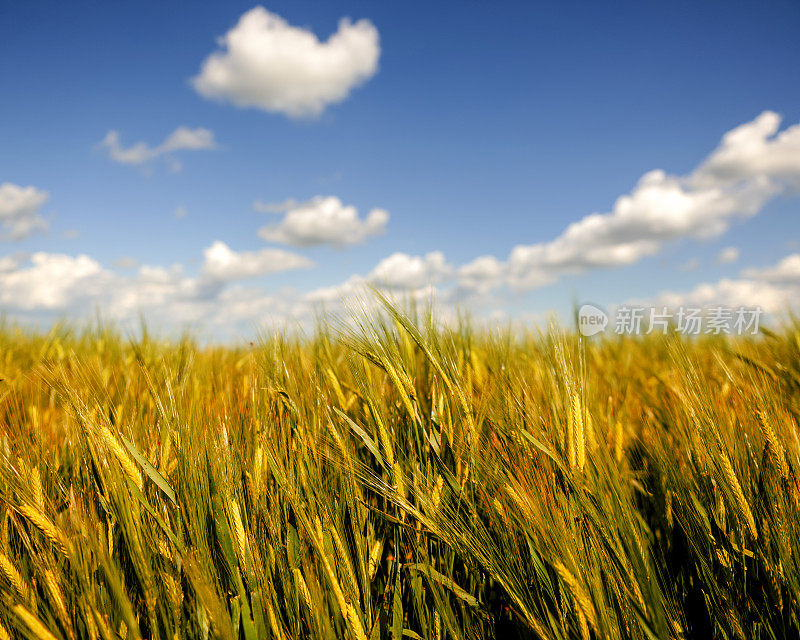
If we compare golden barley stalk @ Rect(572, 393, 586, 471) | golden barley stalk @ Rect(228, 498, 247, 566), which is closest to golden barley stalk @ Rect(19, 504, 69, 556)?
golden barley stalk @ Rect(228, 498, 247, 566)

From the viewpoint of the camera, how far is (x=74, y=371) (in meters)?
1.31

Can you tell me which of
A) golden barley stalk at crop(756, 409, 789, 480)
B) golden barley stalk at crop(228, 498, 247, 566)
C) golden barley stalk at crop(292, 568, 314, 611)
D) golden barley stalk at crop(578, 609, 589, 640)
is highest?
golden barley stalk at crop(756, 409, 789, 480)

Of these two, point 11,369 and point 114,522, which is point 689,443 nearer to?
point 114,522

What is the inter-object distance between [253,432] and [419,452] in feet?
1.42

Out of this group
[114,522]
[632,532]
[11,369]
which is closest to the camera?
[632,532]

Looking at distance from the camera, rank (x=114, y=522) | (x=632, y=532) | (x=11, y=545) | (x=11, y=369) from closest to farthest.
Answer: (x=632, y=532) < (x=114, y=522) < (x=11, y=545) < (x=11, y=369)

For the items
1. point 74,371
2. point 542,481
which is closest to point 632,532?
point 542,481

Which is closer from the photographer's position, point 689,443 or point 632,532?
point 632,532

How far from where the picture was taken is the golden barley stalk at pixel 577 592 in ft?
3.00

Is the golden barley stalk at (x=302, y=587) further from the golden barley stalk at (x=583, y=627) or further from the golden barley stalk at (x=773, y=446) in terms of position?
the golden barley stalk at (x=773, y=446)

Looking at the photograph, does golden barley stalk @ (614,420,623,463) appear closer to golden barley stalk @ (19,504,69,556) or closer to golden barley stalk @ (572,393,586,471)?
golden barley stalk @ (572,393,586,471)

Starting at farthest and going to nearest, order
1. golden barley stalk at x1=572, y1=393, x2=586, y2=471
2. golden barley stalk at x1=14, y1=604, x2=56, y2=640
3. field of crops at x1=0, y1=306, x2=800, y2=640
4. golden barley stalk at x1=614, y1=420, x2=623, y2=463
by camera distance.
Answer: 1. golden barley stalk at x1=614, y1=420, x2=623, y2=463
2. golden barley stalk at x1=572, y1=393, x2=586, y2=471
3. field of crops at x1=0, y1=306, x2=800, y2=640
4. golden barley stalk at x1=14, y1=604, x2=56, y2=640

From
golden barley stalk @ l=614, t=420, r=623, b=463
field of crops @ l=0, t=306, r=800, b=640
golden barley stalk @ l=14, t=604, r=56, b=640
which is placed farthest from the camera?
golden barley stalk @ l=614, t=420, r=623, b=463

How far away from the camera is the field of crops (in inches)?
39.0
